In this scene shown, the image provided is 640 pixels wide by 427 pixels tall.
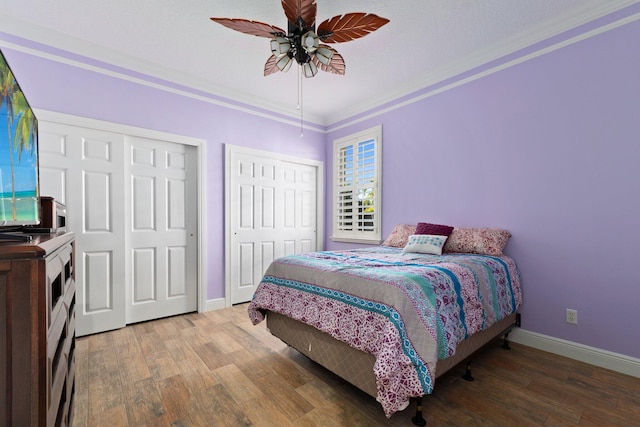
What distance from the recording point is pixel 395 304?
1.50 metres

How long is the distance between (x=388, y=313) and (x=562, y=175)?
6.79 feet

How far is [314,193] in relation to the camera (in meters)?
4.64

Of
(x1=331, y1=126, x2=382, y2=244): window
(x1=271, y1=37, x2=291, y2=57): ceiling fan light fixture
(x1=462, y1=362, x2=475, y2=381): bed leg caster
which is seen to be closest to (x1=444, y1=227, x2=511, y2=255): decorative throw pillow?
(x1=462, y1=362, x2=475, y2=381): bed leg caster

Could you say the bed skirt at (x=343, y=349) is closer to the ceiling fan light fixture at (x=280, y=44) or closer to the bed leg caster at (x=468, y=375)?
the bed leg caster at (x=468, y=375)

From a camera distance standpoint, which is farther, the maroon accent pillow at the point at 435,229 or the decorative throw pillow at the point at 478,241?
the maroon accent pillow at the point at 435,229

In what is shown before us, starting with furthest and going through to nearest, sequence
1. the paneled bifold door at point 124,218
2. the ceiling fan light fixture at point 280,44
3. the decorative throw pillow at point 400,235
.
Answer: the decorative throw pillow at point 400,235 < the paneled bifold door at point 124,218 < the ceiling fan light fixture at point 280,44

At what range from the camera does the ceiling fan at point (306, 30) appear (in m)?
1.87

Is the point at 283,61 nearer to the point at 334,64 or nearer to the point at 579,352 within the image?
the point at 334,64

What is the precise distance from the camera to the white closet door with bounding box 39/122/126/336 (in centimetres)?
260

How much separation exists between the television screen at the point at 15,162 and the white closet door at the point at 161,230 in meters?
1.94

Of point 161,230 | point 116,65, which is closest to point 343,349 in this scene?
point 161,230

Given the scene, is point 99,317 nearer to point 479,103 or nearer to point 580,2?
point 479,103

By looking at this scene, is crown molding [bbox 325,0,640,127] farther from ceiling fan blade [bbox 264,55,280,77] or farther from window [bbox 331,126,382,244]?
ceiling fan blade [bbox 264,55,280,77]

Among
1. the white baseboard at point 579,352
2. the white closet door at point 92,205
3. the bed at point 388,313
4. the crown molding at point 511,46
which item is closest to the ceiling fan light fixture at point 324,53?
the bed at point 388,313
